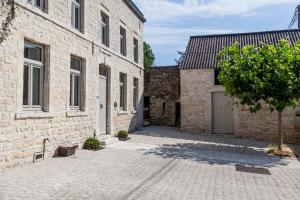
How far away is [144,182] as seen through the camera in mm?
7148

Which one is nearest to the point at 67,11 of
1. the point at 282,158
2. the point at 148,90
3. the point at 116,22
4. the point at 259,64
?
the point at 116,22

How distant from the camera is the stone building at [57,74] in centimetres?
763

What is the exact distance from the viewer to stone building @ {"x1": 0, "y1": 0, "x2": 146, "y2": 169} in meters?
7.63

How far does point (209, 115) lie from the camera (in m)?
18.2

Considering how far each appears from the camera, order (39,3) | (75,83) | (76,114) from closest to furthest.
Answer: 1. (39,3)
2. (76,114)
3. (75,83)

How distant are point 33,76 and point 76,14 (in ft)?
11.3

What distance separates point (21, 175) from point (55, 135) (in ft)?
8.25

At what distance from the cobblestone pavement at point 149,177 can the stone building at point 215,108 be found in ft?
19.1

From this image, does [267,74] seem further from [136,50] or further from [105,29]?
[136,50]

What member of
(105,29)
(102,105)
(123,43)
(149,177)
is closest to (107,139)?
(102,105)

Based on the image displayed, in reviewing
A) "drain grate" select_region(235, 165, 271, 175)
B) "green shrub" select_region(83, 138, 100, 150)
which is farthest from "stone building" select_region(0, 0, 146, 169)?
"drain grate" select_region(235, 165, 271, 175)

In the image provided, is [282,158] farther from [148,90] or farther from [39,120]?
[148,90]

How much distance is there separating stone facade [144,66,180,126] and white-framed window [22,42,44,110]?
14031 mm

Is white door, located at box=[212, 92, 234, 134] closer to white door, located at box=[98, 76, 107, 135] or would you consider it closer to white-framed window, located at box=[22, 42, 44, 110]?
white door, located at box=[98, 76, 107, 135]
